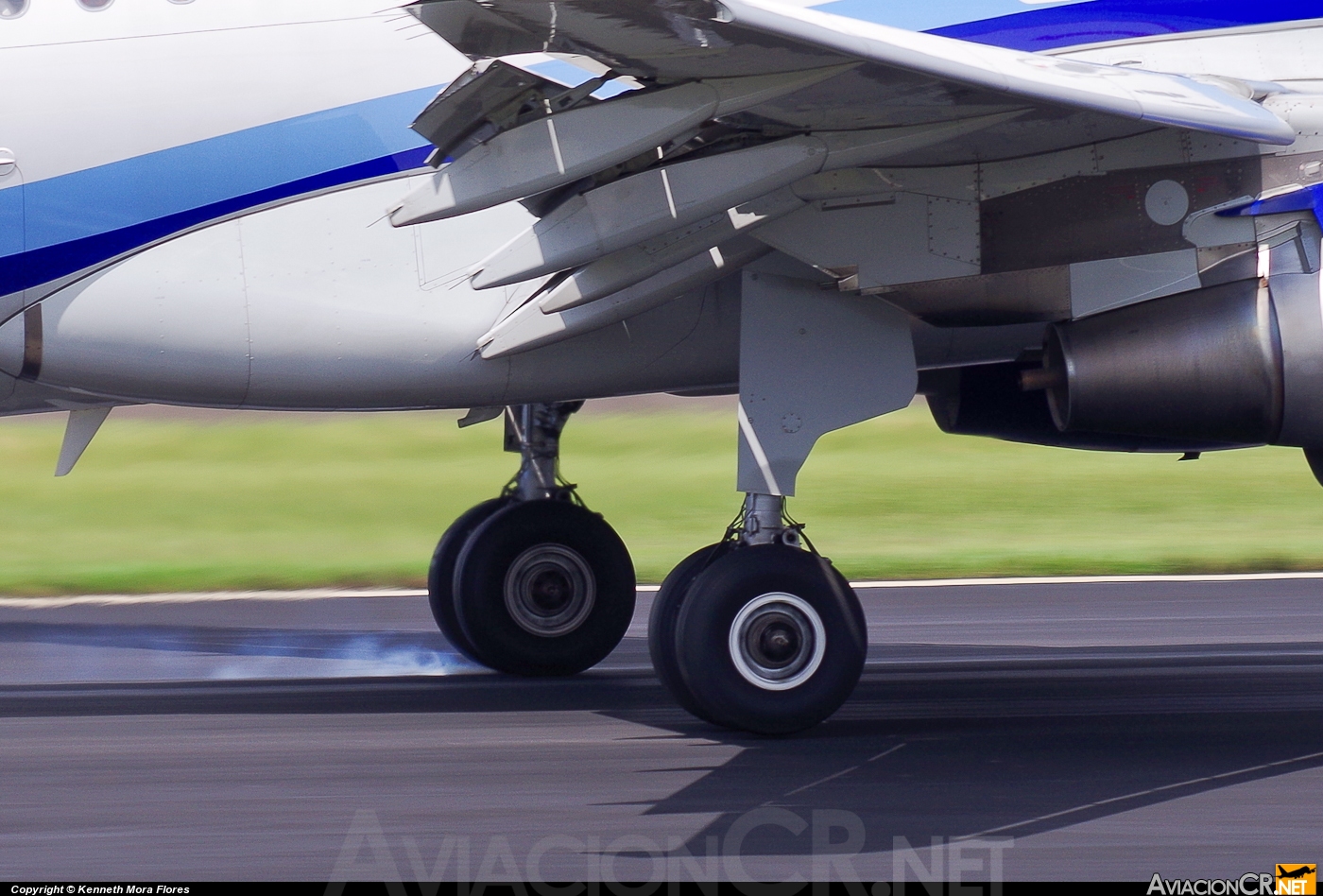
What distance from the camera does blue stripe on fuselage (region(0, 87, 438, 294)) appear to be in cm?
727

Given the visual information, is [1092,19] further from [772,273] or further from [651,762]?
[651,762]

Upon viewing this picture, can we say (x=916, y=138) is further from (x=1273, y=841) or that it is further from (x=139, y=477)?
(x=139, y=477)

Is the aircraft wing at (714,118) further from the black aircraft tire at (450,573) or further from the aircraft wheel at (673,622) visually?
the black aircraft tire at (450,573)

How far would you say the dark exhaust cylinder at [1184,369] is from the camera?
6.61m

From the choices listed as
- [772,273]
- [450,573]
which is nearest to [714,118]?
[772,273]

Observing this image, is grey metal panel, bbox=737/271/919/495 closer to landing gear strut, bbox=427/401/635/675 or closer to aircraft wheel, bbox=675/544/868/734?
aircraft wheel, bbox=675/544/868/734

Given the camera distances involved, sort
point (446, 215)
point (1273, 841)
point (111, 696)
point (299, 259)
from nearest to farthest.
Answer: point (1273, 841)
point (446, 215)
point (299, 259)
point (111, 696)

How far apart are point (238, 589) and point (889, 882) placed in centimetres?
869

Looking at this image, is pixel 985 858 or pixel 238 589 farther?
pixel 238 589

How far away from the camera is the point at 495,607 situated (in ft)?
30.1

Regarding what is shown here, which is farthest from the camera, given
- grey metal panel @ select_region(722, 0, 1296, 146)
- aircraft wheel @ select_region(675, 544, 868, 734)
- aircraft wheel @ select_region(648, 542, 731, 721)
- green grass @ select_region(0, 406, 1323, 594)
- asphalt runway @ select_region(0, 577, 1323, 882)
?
green grass @ select_region(0, 406, 1323, 594)

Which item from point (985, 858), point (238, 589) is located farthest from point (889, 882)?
point (238, 589)

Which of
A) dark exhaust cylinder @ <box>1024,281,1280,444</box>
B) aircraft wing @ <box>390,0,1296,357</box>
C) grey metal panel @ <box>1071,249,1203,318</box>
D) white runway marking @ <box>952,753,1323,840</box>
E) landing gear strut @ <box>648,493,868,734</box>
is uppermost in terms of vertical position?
aircraft wing @ <box>390,0,1296,357</box>

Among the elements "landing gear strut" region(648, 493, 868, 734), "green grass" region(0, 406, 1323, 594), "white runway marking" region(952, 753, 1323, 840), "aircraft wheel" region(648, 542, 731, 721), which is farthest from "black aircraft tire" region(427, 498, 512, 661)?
"green grass" region(0, 406, 1323, 594)
